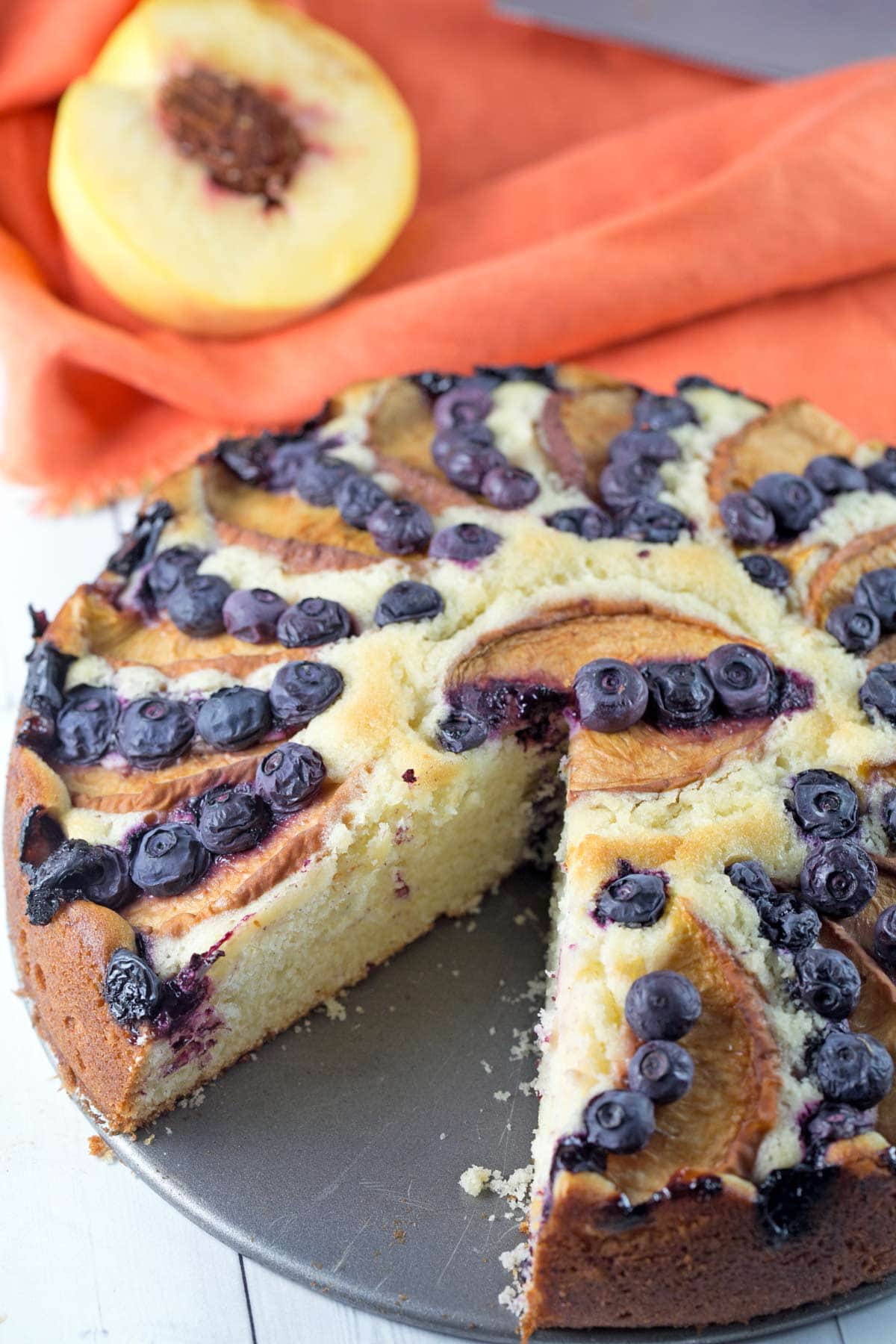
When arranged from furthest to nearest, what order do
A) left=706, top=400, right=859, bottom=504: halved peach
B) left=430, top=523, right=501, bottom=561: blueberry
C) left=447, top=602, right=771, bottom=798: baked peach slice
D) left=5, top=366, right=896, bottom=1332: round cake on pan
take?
left=706, top=400, right=859, bottom=504: halved peach → left=430, top=523, right=501, bottom=561: blueberry → left=447, top=602, right=771, bottom=798: baked peach slice → left=5, top=366, right=896, bottom=1332: round cake on pan

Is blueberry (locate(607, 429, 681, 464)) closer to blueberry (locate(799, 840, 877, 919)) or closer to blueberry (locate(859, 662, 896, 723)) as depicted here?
blueberry (locate(859, 662, 896, 723))

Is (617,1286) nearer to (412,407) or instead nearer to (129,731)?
(129,731)

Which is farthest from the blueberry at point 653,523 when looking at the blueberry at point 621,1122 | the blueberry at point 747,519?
the blueberry at point 621,1122

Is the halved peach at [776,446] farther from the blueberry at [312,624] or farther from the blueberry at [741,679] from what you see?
the blueberry at [312,624]

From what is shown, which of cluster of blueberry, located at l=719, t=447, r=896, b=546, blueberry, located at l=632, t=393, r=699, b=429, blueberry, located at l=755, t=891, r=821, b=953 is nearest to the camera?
blueberry, located at l=755, t=891, r=821, b=953

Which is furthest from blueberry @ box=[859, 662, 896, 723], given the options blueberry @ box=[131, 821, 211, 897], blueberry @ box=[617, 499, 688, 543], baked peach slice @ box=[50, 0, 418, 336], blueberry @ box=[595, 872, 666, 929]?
baked peach slice @ box=[50, 0, 418, 336]

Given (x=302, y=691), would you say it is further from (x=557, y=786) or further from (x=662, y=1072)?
(x=662, y=1072)

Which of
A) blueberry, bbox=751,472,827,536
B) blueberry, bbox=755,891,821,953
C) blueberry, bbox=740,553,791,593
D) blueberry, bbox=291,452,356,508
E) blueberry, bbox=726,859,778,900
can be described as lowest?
blueberry, bbox=755,891,821,953
